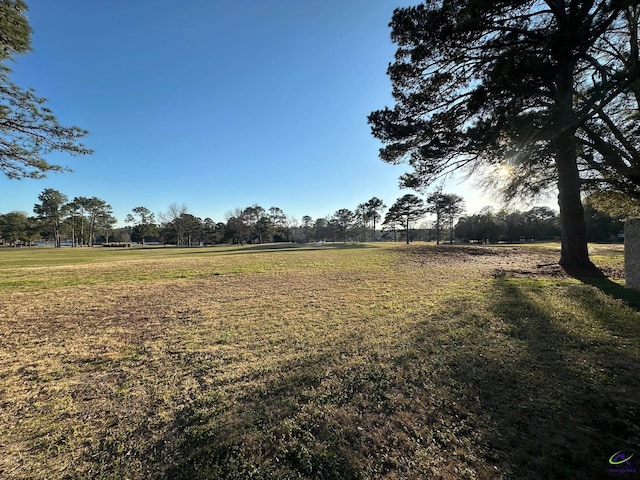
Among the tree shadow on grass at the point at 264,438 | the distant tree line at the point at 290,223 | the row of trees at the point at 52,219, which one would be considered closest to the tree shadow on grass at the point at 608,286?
the tree shadow on grass at the point at 264,438

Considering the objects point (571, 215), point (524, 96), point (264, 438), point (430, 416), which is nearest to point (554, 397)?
point (430, 416)

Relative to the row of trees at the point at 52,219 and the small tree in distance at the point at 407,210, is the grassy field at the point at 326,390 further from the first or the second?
the row of trees at the point at 52,219

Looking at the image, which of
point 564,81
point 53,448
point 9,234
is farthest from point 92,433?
point 9,234

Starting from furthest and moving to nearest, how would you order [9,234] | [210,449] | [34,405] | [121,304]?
[9,234]
[121,304]
[34,405]
[210,449]

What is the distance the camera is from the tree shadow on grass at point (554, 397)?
75.4 inches

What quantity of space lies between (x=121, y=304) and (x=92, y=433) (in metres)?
5.71

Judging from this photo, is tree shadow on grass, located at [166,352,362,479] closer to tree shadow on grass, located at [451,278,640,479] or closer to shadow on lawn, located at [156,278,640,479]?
shadow on lawn, located at [156,278,640,479]

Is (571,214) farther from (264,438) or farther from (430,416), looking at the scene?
(264,438)

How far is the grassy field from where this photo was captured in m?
1.99

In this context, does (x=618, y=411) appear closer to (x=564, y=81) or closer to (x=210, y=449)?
(x=210, y=449)

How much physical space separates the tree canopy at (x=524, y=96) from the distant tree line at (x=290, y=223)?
26.9 m

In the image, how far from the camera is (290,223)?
3108 inches

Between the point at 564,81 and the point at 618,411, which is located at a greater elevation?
the point at 564,81

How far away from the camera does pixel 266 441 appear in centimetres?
221
